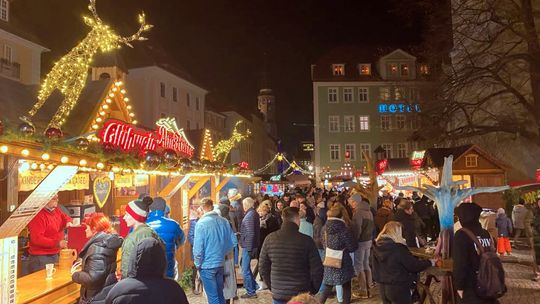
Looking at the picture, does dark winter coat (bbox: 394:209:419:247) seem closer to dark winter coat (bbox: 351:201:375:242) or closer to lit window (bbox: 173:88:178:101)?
dark winter coat (bbox: 351:201:375:242)

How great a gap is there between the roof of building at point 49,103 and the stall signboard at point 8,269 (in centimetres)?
515

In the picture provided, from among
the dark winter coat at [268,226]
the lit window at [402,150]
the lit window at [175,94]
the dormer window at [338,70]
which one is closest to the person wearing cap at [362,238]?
the dark winter coat at [268,226]

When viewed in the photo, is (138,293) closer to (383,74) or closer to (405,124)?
(405,124)

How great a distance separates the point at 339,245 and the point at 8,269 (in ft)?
14.8

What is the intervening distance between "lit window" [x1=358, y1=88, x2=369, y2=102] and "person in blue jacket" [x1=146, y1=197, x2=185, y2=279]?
45404 millimetres

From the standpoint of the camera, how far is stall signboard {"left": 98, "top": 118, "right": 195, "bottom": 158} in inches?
324

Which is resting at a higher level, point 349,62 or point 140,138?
point 349,62

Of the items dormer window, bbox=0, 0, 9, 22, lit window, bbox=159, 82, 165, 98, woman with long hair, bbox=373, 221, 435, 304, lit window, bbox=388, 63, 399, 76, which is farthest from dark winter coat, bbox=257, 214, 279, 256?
lit window, bbox=388, 63, 399, 76

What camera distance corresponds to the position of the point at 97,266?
5.14 meters

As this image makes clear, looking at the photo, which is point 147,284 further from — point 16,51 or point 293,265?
point 16,51

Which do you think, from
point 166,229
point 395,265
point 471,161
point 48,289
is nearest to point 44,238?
point 48,289

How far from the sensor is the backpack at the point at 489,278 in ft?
16.5

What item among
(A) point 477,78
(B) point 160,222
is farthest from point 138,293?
(A) point 477,78

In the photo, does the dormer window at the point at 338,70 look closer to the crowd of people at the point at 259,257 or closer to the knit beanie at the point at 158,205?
the crowd of people at the point at 259,257
